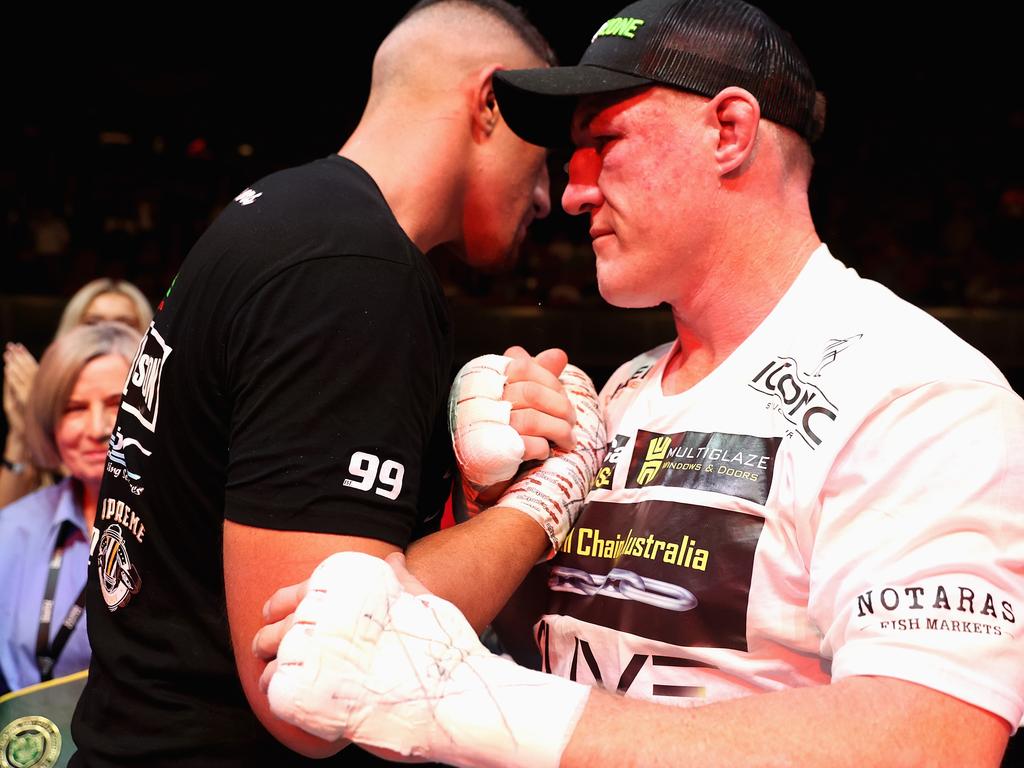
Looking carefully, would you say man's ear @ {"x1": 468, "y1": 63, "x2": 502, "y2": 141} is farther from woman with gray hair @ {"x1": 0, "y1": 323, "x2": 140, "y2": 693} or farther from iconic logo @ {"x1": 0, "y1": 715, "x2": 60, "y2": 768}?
woman with gray hair @ {"x1": 0, "y1": 323, "x2": 140, "y2": 693}

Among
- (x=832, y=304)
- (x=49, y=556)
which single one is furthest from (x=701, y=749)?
(x=49, y=556)

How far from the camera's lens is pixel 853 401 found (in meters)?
1.23

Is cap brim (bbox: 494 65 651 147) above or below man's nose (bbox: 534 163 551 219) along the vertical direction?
above

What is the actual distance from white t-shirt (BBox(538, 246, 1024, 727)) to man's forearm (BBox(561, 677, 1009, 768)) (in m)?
0.03

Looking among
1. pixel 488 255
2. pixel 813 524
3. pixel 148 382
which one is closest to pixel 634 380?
pixel 488 255

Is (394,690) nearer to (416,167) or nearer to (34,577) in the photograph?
(416,167)

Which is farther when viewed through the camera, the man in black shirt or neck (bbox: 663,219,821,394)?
neck (bbox: 663,219,821,394)

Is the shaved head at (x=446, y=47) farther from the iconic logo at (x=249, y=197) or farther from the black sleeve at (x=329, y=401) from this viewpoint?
the black sleeve at (x=329, y=401)

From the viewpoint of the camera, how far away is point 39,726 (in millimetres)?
1795

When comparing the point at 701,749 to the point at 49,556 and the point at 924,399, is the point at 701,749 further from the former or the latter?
the point at 49,556

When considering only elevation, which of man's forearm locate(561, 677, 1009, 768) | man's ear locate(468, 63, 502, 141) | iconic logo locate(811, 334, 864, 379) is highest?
man's ear locate(468, 63, 502, 141)

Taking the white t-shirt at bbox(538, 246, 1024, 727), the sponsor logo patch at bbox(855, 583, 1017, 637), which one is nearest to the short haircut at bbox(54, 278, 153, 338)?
the white t-shirt at bbox(538, 246, 1024, 727)

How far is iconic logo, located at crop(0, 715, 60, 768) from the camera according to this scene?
1.75m

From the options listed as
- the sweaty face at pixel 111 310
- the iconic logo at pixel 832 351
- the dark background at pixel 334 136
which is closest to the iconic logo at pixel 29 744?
the iconic logo at pixel 832 351
